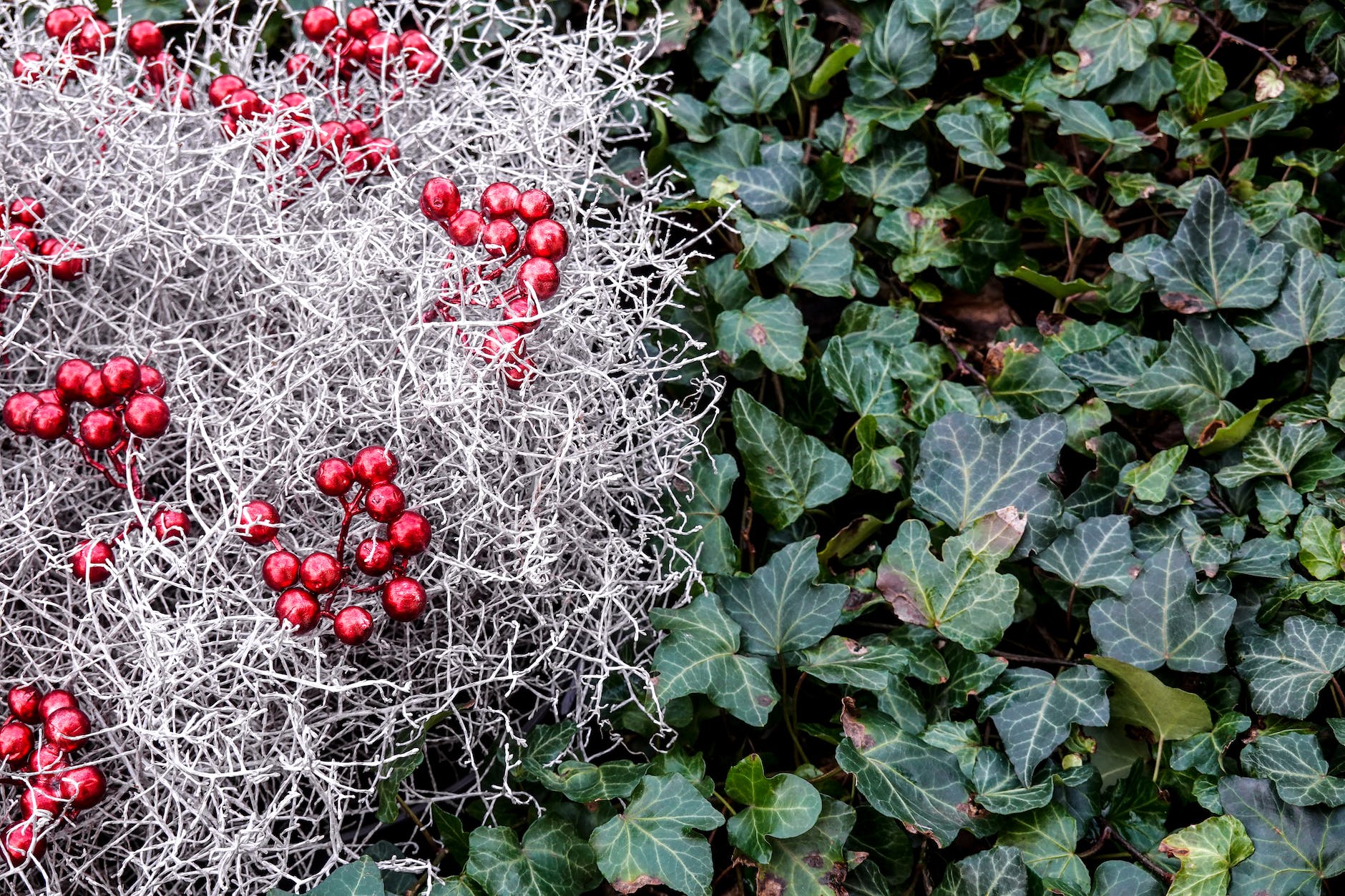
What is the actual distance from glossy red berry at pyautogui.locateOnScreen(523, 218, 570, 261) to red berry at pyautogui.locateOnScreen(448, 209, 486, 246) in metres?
0.05

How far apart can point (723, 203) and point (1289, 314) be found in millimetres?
679

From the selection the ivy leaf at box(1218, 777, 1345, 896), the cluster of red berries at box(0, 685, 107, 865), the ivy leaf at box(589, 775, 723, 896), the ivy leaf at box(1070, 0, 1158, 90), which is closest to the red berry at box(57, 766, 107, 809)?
the cluster of red berries at box(0, 685, 107, 865)

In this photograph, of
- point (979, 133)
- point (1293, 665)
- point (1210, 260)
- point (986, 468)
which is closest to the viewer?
point (1293, 665)

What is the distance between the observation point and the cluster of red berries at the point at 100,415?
3.07 feet

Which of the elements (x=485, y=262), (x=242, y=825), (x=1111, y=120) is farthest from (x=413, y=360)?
(x=1111, y=120)

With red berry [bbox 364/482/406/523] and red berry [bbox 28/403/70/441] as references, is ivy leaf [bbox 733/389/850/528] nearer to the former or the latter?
red berry [bbox 364/482/406/523]

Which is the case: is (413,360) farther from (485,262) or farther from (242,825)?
(242,825)

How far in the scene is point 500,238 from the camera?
3.25ft

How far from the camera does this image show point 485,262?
1014 millimetres

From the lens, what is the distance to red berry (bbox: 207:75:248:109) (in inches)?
45.5

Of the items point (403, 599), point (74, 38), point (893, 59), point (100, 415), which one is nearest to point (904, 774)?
point (403, 599)

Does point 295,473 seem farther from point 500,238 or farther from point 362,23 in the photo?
point 362,23

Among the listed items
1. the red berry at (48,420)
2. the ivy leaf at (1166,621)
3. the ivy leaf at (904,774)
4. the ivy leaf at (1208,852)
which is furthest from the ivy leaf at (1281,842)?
the red berry at (48,420)

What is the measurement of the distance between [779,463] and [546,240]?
1.23 feet
